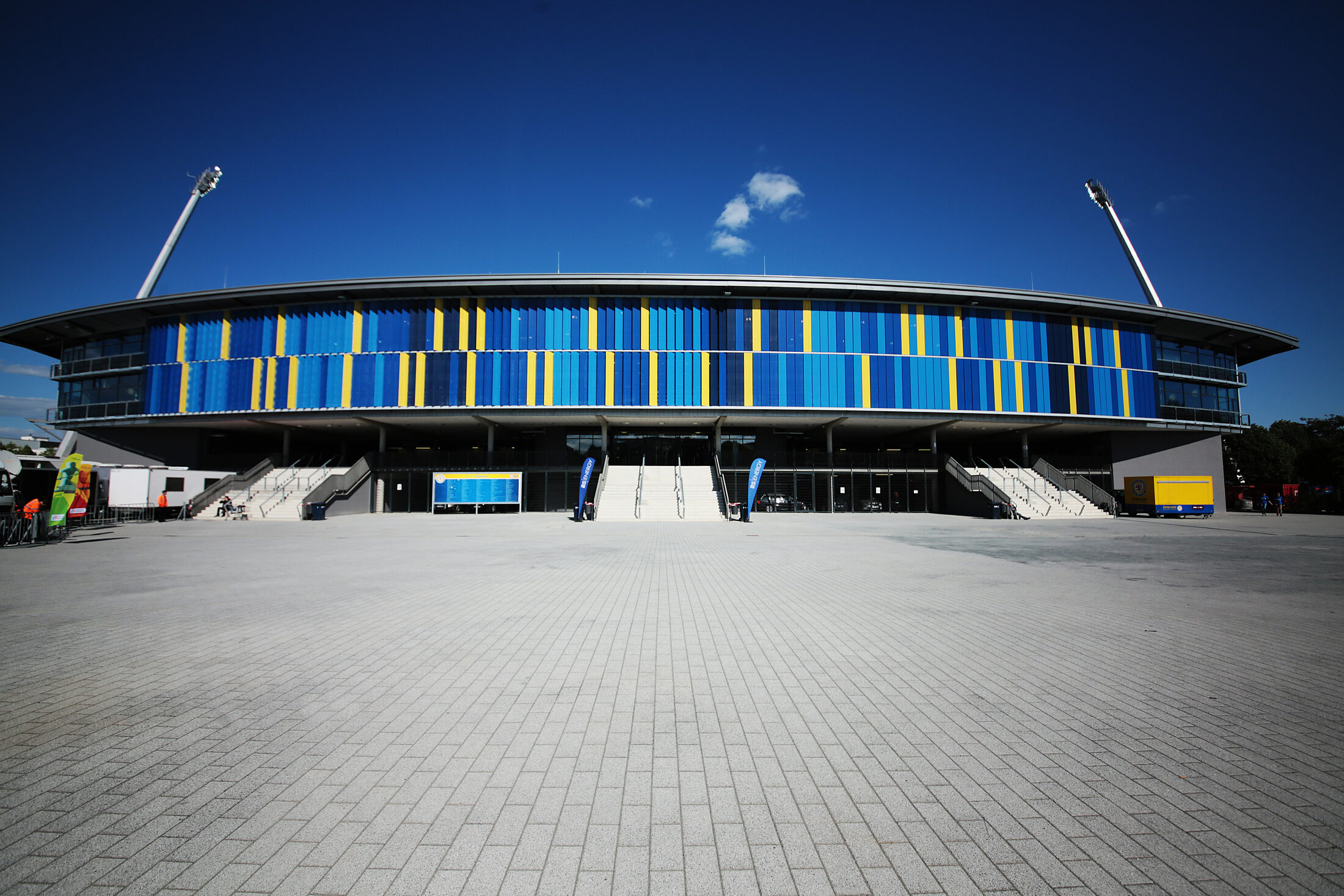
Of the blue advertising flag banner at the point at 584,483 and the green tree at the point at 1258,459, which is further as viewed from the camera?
the green tree at the point at 1258,459

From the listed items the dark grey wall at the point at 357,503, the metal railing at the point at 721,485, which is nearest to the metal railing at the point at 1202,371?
the metal railing at the point at 721,485

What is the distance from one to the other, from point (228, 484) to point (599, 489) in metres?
23.8

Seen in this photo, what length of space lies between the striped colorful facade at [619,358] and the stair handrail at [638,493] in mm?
4656

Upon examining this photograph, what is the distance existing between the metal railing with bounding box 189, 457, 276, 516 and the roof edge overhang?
1128 centimetres

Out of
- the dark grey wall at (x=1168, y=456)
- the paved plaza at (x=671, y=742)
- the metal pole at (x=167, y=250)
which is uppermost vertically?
the metal pole at (x=167, y=250)

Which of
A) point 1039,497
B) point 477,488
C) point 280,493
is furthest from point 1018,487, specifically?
point 280,493

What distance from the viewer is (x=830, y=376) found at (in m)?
37.8

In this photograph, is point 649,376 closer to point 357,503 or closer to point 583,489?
point 583,489

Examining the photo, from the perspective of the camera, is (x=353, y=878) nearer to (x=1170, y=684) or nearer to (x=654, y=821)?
(x=654, y=821)

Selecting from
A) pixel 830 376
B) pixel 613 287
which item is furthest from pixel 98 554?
pixel 830 376

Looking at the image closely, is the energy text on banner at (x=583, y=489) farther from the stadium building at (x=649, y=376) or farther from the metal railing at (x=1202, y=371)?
the metal railing at (x=1202, y=371)

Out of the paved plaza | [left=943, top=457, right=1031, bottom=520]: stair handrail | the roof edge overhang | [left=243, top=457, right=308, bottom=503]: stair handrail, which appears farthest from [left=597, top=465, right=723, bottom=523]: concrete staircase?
the paved plaza

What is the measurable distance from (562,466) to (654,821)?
37.1 metres

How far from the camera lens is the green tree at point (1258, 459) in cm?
6806
